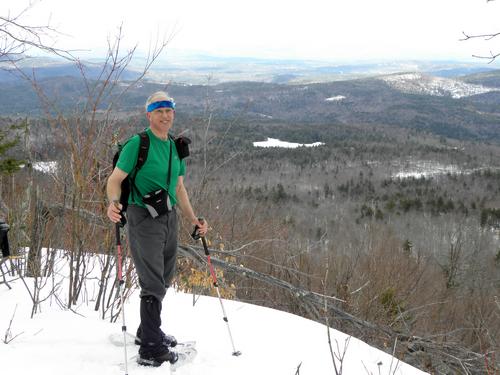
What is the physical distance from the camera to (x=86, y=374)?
2762 mm

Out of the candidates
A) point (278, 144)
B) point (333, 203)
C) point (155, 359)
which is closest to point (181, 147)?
point (155, 359)

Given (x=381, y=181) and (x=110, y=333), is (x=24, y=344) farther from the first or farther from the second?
(x=381, y=181)

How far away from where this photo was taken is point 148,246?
2.92 meters

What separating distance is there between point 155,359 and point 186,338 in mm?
555

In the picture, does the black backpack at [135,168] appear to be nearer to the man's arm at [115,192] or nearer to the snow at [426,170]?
the man's arm at [115,192]

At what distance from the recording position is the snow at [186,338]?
114 inches

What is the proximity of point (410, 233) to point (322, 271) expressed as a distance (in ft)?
94.4

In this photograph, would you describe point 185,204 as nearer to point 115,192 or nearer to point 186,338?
point 115,192

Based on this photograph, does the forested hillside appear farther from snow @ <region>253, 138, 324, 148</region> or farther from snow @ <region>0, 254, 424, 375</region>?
snow @ <region>253, 138, 324, 148</region>

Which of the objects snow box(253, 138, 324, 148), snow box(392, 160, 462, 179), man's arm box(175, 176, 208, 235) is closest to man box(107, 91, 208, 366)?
man's arm box(175, 176, 208, 235)

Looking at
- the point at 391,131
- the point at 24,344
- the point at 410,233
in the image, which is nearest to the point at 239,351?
the point at 24,344

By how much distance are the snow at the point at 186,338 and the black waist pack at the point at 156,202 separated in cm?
105

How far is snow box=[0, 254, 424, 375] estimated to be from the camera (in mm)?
2889

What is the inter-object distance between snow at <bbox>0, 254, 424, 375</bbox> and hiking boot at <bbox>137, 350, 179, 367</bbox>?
4cm
